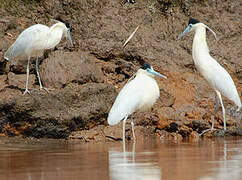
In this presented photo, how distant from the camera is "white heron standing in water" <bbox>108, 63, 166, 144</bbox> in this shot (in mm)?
9422

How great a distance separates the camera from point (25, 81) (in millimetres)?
11766

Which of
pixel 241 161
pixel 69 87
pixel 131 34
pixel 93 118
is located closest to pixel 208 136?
pixel 93 118

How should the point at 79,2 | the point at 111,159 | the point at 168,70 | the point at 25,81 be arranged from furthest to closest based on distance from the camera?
the point at 79,2, the point at 168,70, the point at 25,81, the point at 111,159

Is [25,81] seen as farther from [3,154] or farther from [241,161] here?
[241,161]

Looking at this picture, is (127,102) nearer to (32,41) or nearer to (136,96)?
(136,96)

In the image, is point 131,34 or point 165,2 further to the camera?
point 165,2

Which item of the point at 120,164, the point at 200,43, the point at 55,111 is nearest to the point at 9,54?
the point at 55,111

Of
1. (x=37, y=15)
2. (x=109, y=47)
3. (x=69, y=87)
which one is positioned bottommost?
(x=69, y=87)

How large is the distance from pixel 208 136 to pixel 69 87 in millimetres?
3084

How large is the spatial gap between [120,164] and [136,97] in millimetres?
3833

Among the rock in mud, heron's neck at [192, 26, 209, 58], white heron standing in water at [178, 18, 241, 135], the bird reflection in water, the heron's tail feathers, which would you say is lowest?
the bird reflection in water

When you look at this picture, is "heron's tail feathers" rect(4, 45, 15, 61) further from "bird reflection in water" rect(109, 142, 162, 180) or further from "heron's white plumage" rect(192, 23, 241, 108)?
"bird reflection in water" rect(109, 142, 162, 180)

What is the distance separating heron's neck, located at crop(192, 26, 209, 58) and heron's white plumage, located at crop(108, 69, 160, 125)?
6.04 ft

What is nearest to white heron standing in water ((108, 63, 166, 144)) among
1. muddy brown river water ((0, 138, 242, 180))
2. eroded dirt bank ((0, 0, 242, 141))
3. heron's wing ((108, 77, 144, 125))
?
heron's wing ((108, 77, 144, 125))
